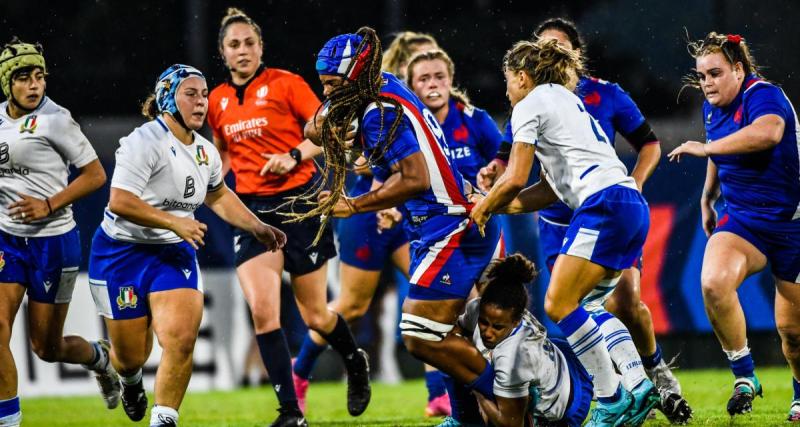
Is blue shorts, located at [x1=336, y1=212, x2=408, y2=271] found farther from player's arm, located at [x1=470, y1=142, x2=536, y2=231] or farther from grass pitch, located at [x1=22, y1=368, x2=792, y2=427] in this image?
player's arm, located at [x1=470, y1=142, x2=536, y2=231]

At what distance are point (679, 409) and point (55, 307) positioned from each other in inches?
146

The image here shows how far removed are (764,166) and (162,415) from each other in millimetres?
3670

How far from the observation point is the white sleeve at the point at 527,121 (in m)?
5.42

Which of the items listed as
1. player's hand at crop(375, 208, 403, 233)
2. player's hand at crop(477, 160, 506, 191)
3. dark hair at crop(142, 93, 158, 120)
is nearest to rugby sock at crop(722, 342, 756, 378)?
player's hand at crop(477, 160, 506, 191)

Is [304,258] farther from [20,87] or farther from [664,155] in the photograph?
[664,155]

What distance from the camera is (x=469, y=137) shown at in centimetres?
739

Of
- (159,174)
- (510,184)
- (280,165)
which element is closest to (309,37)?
(280,165)

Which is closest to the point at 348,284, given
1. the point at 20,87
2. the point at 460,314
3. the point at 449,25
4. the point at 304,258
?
the point at 304,258

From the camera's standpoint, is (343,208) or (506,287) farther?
(506,287)

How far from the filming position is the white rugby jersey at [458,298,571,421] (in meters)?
5.64

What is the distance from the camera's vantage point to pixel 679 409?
6.14m

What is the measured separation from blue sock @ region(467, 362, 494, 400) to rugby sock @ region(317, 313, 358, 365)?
6.01 feet

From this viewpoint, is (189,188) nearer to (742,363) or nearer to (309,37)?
(742,363)

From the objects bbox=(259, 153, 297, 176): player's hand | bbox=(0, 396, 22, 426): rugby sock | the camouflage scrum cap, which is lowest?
bbox=(0, 396, 22, 426): rugby sock
